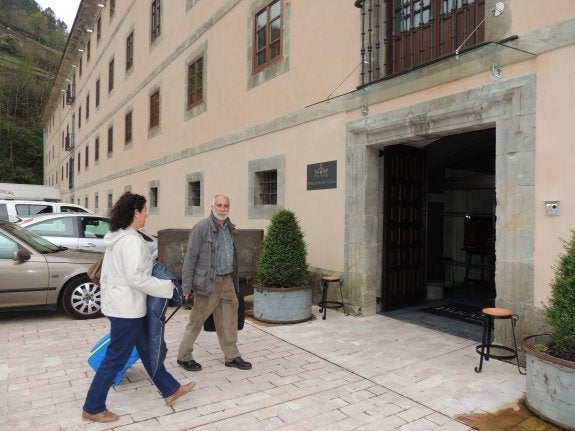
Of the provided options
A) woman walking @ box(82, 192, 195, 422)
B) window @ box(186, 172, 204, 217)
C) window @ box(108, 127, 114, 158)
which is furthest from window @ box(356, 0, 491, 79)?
window @ box(108, 127, 114, 158)

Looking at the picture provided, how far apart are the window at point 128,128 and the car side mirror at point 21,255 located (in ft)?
38.9

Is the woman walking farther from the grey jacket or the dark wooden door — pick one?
the dark wooden door

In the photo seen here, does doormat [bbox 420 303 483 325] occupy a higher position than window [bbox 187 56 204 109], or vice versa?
window [bbox 187 56 204 109]

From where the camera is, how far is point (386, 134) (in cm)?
623

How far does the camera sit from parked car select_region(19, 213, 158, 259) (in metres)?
8.57

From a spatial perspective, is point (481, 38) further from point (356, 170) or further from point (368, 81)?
point (356, 170)

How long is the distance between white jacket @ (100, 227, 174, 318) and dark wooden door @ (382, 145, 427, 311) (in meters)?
4.29

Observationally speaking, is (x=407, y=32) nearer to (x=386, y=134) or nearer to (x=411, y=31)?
(x=411, y=31)

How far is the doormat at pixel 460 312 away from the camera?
21.3ft

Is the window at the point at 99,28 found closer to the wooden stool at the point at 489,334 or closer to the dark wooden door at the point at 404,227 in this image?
the dark wooden door at the point at 404,227

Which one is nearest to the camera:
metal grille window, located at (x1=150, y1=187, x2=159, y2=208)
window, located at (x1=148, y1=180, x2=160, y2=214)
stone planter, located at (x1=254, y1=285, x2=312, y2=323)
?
stone planter, located at (x1=254, y1=285, x2=312, y2=323)

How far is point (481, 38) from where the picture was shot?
5.23 m

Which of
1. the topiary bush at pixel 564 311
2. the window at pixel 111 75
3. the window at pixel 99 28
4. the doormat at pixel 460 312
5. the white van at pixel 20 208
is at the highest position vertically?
the window at pixel 99 28

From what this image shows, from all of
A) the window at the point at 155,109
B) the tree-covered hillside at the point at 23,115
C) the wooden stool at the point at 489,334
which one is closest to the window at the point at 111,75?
the window at the point at 155,109
